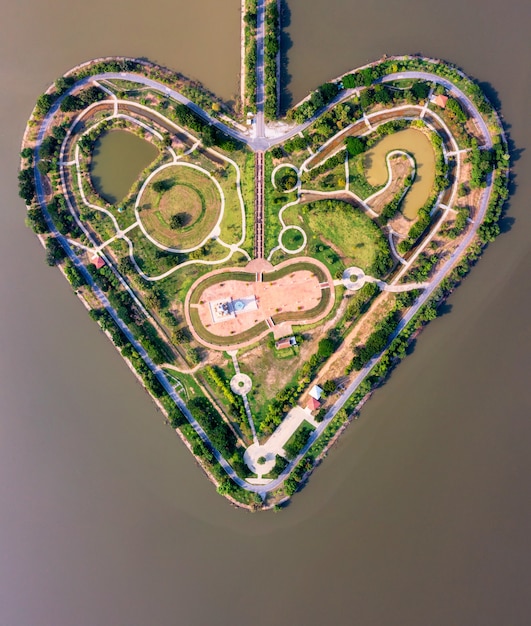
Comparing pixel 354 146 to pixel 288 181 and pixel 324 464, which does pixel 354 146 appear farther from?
pixel 324 464

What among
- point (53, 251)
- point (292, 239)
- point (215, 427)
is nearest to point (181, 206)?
point (292, 239)

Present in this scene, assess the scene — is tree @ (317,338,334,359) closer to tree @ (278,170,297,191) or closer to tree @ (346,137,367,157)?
tree @ (278,170,297,191)

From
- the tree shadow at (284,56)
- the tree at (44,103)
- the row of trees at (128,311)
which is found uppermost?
the tree shadow at (284,56)

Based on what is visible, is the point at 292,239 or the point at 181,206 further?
the point at 181,206

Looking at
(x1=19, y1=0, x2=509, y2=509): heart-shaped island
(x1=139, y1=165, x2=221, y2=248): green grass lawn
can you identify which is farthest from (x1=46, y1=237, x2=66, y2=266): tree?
(x1=139, y1=165, x2=221, y2=248): green grass lawn

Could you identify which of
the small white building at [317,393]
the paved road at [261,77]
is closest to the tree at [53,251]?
the paved road at [261,77]

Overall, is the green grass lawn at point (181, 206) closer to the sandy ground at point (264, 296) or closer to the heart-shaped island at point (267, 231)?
the heart-shaped island at point (267, 231)
